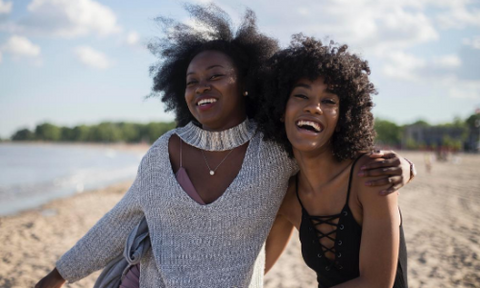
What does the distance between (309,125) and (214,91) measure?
775mm

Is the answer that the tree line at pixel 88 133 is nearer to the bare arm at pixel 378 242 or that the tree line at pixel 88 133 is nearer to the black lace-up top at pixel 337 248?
the black lace-up top at pixel 337 248

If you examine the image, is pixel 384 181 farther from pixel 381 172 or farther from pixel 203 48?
pixel 203 48

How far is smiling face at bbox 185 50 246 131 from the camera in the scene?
9.14 ft

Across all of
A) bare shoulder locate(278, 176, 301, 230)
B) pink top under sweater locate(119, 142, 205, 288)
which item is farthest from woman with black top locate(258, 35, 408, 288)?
pink top under sweater locate(119, 142, 205, 288)

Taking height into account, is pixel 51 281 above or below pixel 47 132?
below

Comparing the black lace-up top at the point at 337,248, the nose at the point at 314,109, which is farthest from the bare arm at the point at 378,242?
the nose at the point at 314,109

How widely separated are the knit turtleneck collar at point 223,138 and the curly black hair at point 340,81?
1.17 feet

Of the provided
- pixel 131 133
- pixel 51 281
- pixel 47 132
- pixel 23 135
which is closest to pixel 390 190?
pixel 51 281

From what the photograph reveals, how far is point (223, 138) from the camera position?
284cm

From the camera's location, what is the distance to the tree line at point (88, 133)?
397 feet

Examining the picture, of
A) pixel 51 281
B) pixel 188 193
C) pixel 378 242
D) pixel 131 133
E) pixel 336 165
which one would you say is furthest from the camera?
pixel 131 133

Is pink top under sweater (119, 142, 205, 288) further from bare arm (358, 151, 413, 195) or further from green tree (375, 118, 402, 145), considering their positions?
green tree (375, 118, 402, 145)

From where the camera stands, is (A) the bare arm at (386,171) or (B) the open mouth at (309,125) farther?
(B) the open mouth at (309,125)

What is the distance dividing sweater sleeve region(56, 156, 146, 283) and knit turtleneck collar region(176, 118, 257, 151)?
0.56 metres
